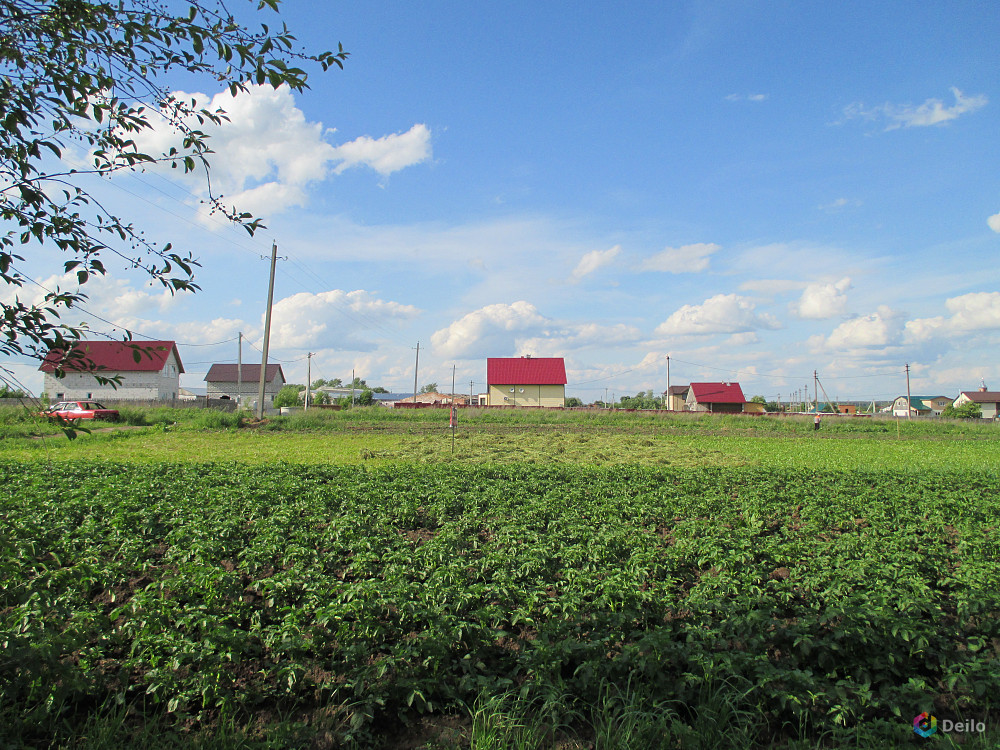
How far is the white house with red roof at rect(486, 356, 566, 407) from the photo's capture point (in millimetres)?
63750

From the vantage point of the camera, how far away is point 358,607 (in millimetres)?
5227

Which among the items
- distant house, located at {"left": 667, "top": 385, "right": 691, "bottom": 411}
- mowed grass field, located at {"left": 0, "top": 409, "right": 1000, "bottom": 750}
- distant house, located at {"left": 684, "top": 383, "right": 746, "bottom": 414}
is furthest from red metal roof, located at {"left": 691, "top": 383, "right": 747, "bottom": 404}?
mowed grass field, located at {"left": 0, "top": 409, "right": 1000, "bottom": 750}

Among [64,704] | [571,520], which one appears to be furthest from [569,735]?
[571,520]

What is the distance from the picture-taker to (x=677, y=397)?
94.9m

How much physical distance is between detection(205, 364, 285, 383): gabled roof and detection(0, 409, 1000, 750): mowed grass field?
7282 cm

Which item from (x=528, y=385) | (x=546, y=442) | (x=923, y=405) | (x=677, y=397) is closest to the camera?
(x=546, y=442)

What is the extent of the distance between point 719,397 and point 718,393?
968 mm

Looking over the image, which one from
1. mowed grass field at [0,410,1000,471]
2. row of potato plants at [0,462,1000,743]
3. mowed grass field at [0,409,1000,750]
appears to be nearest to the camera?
mowed grass field at [0,409,1000,750]

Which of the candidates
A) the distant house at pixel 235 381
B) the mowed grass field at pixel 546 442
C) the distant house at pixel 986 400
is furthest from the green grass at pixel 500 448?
the distant house at pixel 986 400

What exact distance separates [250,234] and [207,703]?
3.69 m

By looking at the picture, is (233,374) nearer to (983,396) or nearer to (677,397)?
(677,397)

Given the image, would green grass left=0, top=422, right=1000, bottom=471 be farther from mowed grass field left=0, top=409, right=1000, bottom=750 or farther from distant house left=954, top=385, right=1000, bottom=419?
distant house left=954, top=385, right=1000, bottom=419

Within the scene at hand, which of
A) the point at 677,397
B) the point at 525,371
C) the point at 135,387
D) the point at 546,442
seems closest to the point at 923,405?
the point at 677,397

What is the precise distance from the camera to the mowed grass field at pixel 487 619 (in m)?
4.18
